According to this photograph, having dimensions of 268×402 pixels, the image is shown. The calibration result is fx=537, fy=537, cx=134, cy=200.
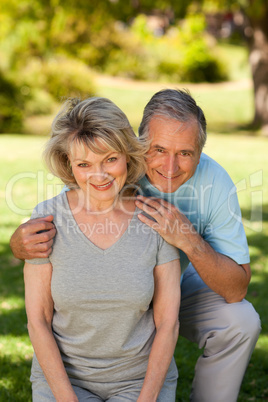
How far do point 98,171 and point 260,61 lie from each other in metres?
14.1

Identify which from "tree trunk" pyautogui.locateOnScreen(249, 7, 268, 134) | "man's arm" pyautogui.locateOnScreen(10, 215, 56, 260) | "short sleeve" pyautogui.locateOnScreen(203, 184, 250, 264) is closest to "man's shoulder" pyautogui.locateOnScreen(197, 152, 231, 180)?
"short sleeve" pyautogui.locateOnScreen(203, 184, 250, 264)

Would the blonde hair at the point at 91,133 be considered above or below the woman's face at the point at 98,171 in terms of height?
above

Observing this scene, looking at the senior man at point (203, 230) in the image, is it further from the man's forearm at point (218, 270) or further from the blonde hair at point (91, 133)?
the blonde hair at point (91, 133)

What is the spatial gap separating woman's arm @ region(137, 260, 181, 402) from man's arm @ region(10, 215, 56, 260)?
1.66 ft

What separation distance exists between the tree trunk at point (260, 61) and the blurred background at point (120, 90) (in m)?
0.03

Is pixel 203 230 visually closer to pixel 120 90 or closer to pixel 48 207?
pixel 48 207

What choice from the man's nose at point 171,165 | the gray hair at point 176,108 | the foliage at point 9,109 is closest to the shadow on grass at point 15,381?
the man's nose at point 171,165

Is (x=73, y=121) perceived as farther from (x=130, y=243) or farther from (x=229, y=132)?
(x=229, y=132)

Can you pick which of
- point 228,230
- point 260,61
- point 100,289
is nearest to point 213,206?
point 228,230

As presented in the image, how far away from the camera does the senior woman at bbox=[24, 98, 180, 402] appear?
2355mm

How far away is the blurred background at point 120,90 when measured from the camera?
421 cm

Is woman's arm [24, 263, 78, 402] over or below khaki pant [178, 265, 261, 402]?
over

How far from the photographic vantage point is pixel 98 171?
241cm

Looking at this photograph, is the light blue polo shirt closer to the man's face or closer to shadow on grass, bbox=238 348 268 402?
the man's face
